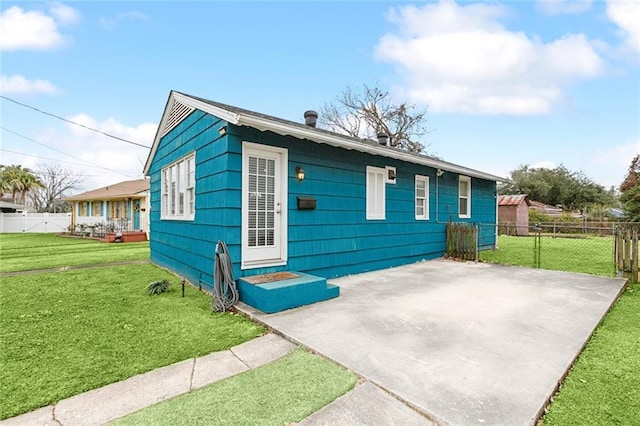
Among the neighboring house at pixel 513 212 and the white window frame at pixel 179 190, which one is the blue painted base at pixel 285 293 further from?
the neighboring house at pixel 513 212

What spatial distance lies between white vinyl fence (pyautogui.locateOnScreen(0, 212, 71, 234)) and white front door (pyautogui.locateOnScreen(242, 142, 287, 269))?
1000 inches

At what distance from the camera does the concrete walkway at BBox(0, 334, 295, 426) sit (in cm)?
192

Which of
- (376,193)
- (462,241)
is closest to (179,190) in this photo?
(376,193)

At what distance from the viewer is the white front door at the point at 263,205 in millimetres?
4688

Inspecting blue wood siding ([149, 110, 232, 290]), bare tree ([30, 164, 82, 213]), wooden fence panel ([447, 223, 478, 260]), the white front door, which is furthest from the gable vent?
bare tree ([30, 164, 82, 213])

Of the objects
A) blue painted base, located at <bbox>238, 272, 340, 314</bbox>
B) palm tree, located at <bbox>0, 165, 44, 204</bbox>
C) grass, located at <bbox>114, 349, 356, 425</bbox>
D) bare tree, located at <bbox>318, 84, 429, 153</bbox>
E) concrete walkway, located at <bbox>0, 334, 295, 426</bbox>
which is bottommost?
concrete walkway, located at <bbox>0, 334, 295, 426</bbox>

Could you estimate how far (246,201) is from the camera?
4664 millimetres

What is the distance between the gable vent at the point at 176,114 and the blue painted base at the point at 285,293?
11.9 feet

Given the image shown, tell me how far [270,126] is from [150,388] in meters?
3.42

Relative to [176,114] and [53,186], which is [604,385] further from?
[53,186]

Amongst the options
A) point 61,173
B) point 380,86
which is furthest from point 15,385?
point 61,173

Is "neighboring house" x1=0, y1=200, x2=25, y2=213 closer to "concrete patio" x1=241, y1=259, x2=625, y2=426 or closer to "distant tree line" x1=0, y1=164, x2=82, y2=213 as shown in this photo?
"distant tree line" x1=0, y1=164, x2=82, y2=213

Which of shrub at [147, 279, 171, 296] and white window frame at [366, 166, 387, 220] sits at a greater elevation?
white window frame at [366, 166, 387, 220]

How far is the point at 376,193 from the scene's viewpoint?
6883 mm
